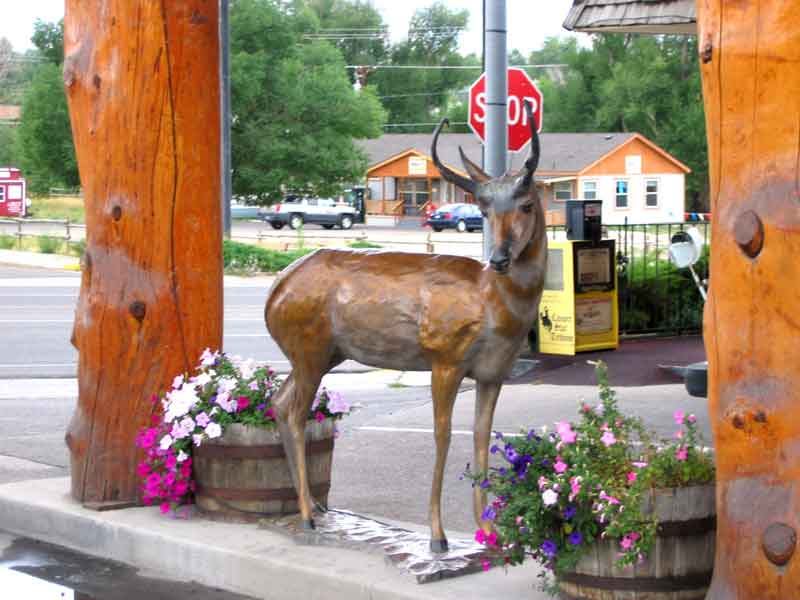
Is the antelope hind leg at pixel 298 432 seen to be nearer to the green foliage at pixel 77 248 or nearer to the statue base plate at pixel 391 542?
the statue base plate at pixel 391 542

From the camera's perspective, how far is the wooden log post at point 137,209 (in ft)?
25.8

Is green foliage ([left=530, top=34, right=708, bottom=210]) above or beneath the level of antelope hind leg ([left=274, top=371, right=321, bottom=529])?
above

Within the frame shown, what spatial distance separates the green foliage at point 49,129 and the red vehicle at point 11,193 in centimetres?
172

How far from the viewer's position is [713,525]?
5277 millimetres

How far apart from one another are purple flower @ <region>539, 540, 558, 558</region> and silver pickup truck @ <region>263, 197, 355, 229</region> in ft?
183

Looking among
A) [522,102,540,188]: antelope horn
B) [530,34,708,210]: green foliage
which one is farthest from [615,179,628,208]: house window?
[522,102,540,188]: antelope horn

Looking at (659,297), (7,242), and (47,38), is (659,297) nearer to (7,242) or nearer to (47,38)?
(7,242)

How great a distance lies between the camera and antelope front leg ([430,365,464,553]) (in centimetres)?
654

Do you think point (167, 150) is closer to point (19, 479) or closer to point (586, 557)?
point (19, 479)

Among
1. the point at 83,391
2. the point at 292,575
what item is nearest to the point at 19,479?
the point at 83,391

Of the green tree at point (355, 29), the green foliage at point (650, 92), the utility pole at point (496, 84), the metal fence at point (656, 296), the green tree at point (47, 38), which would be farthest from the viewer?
the green tree at point (355, 29)

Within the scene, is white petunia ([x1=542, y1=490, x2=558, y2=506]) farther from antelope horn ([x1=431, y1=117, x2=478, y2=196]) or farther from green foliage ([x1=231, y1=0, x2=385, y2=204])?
green foliage ([x1=231, y1=0, x2=385, y2=204])

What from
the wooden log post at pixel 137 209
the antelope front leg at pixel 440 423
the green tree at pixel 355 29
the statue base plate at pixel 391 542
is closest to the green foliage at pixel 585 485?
the statue base plate at pixel 391 542

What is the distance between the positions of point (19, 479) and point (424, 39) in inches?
3474
